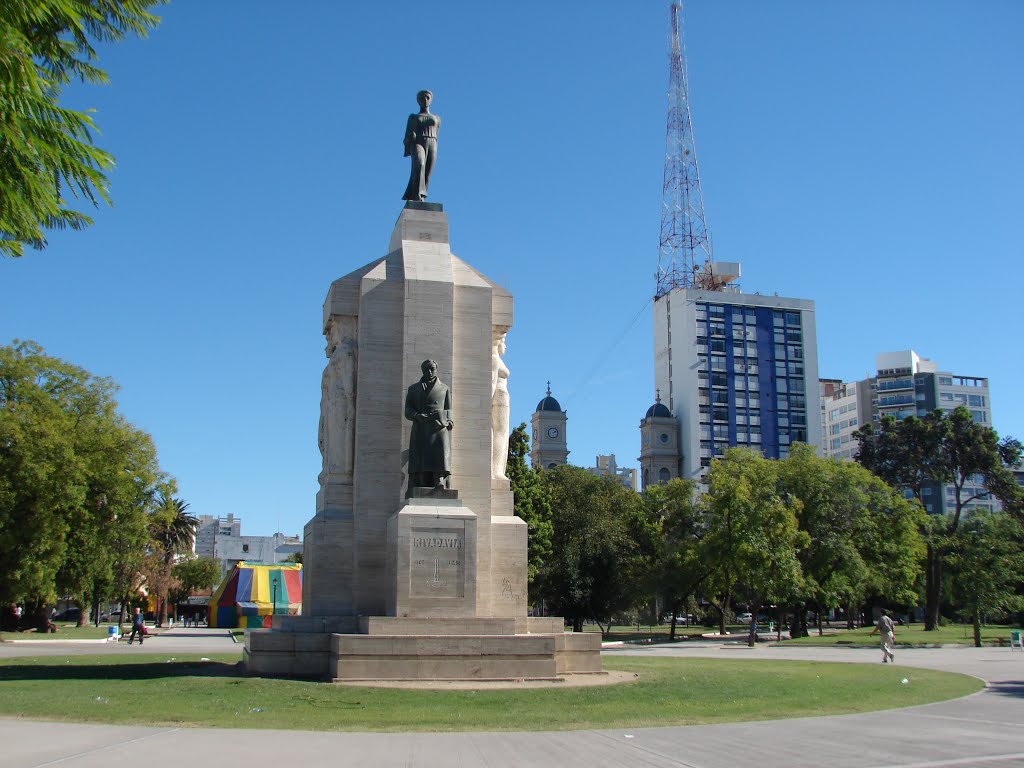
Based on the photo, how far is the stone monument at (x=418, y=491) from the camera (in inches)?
669

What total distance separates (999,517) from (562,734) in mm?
58365

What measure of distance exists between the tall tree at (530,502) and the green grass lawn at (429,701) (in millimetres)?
28942

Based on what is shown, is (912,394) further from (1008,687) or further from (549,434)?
(1008,687)

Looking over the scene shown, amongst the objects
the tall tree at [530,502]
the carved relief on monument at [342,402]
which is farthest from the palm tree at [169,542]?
the carved relief on monument at [342,402]

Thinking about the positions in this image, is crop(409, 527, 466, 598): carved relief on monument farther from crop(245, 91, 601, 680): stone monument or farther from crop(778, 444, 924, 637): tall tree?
crop(778, 444, 924, 637): tall tree

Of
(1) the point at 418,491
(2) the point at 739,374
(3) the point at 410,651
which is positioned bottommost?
(3) the point at 410,651

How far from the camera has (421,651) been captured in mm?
16281

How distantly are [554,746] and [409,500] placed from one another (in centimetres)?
869

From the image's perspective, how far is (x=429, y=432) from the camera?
1862cm

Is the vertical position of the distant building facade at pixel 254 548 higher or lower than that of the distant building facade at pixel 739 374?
lower

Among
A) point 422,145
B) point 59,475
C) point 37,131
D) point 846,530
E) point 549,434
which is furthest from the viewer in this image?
point 549,434

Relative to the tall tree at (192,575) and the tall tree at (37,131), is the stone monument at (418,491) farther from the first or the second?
the tall tree at (192,575)

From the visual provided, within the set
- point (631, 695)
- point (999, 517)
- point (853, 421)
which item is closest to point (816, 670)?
point (631, 695)

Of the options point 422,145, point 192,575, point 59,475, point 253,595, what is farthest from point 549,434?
point 422,145
